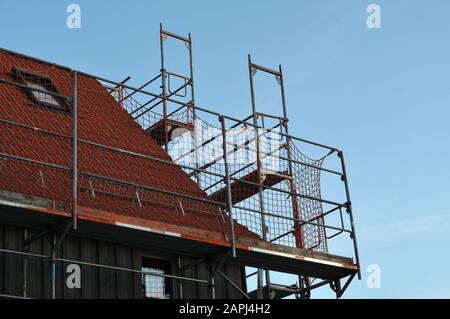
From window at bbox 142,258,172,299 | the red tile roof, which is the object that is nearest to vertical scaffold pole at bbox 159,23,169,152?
the red tile roof

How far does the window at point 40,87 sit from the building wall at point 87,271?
14.4ft

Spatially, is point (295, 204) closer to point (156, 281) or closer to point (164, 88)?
point (156, 281)

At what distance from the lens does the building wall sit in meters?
19.3

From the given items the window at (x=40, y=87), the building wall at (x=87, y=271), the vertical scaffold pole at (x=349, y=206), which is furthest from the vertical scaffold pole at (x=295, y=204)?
the window at (x=40, y=87)

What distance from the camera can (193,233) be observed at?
68.2ft

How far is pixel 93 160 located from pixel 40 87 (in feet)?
9.53

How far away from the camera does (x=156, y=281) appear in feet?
71.8

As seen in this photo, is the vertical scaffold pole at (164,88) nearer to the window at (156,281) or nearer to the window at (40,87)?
the window at (40,87)

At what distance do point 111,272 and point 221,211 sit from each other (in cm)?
355

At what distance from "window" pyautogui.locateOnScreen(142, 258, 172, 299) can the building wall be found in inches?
4.8

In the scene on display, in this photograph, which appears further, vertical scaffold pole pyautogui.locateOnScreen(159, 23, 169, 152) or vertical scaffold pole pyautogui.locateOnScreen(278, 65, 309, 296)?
vertical scaffold pole pyautogui.locateOnScreen(159, 23, 169, 152)

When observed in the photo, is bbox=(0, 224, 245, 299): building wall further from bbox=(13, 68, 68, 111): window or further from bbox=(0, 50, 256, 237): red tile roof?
bbox=(13, 68, 68, 111): window
